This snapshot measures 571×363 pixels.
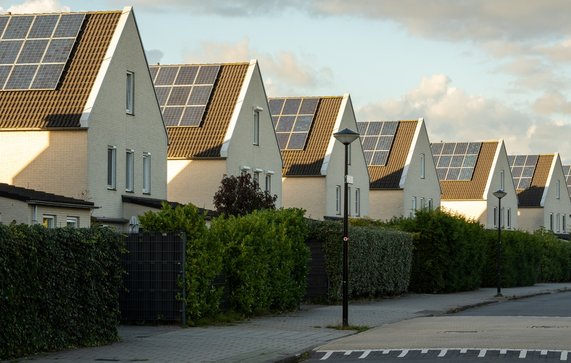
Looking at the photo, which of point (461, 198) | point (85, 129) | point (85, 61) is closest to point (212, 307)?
point (85, 129)

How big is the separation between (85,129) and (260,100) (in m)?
16.4

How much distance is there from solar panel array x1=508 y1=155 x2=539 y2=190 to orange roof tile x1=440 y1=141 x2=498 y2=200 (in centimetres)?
1116

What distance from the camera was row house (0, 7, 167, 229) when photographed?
37.9 m

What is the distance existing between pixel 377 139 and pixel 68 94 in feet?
116

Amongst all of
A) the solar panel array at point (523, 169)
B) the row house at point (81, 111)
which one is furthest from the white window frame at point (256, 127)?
the solar panel array at point (523, 169)

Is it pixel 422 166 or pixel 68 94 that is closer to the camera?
pixel 68 94

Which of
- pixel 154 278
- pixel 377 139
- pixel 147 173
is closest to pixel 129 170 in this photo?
pixel 147 173

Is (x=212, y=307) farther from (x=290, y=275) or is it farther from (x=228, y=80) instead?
(x=228, y=80)

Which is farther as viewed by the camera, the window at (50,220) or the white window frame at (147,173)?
the white window frame at (147,173)

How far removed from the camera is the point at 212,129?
49656 mm

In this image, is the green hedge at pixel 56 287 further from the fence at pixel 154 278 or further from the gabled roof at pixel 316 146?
the gabled roof at pixel 316 146

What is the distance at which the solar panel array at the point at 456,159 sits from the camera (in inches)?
3310

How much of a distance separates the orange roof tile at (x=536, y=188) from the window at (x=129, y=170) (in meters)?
57.2

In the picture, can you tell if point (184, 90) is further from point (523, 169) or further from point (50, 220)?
point (523, 169)
